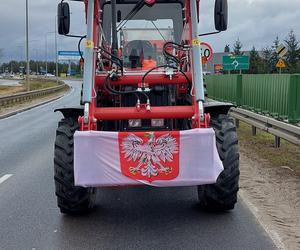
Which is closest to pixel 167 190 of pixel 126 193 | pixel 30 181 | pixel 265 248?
pixel 126 193

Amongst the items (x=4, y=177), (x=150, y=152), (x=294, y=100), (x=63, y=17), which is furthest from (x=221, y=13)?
(x=294, y=100)

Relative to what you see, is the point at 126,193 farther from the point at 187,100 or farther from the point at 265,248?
the point at 265,248

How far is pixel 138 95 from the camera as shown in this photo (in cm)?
721

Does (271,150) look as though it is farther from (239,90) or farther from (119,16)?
(239,90)

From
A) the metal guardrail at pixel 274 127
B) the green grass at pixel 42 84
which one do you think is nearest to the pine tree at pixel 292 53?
the green grass at pixel 42 84

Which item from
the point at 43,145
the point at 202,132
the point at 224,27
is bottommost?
the point at 43,145

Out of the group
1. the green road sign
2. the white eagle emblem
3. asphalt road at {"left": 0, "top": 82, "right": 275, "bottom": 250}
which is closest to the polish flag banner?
the white eagle emblem

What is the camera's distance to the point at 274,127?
38.5 feet

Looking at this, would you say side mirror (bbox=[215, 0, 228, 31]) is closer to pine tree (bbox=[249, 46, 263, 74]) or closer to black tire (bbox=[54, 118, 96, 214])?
black tire (bbox=[54, 118, 96, 214])

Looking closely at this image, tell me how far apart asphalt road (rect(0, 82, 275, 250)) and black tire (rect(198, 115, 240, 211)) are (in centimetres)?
24

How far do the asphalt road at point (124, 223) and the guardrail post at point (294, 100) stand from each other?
185 inches

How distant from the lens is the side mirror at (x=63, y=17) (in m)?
7.24

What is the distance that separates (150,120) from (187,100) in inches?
24.6

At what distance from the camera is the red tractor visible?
6016 millimetres
